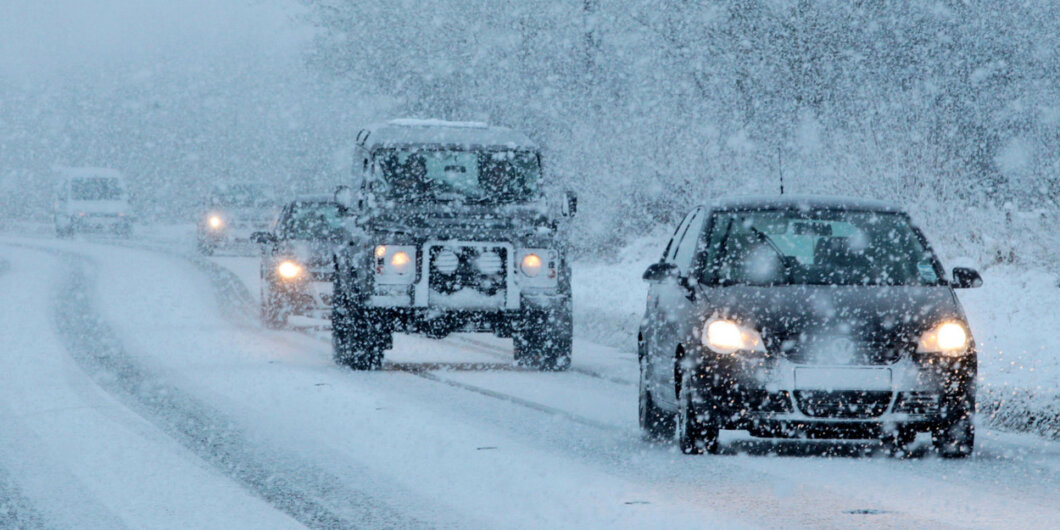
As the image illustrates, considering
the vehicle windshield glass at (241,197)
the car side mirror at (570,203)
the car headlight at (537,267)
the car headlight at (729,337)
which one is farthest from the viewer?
the vehicle windshield glass at (241,197)

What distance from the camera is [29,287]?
91.0ft

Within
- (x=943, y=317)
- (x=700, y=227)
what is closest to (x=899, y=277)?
(x=943, y=317)

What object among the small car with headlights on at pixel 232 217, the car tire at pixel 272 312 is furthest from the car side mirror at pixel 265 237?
the small car with headlights on at pixel 232 217

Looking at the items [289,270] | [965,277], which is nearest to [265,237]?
[289,270]

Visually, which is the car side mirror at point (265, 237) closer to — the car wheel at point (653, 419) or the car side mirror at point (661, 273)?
the car wheel at point (653, 419)

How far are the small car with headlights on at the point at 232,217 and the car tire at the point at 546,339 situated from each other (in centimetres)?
2497

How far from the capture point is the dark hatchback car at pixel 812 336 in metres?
9.09

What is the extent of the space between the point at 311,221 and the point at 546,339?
19.6 feet

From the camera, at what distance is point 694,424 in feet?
31.0

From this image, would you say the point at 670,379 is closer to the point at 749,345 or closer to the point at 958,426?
the point at 749,345

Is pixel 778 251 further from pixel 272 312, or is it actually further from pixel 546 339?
pixel 272 312

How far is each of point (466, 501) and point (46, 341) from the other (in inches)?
434

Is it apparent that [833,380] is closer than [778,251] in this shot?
Yes

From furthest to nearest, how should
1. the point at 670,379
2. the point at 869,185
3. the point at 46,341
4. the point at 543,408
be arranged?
1. the point at 869,185
2. the point at 46,341
3. the point at 543,408
4. the point at 670,379
